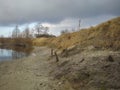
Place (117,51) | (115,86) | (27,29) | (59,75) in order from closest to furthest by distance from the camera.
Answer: (115,86) → (59,75) → (117,51) → (27,29)

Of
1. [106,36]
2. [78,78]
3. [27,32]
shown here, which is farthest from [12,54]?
[27,32]

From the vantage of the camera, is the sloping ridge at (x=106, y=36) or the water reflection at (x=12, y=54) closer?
the sloping ridge at (x=106, y=36)

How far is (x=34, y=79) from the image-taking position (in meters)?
23.1

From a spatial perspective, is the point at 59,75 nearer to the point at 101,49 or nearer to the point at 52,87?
the point at 52,87

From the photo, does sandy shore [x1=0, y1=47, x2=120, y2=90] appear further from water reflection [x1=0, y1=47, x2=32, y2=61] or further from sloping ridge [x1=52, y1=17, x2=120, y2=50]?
water reflection [x1=0, y1=47, x2=32, y2=61]

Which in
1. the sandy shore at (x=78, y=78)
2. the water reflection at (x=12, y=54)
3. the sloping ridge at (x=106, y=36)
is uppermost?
the sloping ridge at (x=106, y=36)

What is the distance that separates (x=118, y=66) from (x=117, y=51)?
6.32 metres

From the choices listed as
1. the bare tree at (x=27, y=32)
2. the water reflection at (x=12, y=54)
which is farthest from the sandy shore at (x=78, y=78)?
the bare tree at (x=27, y=32)

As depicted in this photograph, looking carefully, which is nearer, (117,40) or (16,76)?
(16,76)

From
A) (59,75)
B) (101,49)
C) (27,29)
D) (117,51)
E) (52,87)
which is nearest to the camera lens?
(52,87)

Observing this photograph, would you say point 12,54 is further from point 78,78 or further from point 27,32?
point 27,32

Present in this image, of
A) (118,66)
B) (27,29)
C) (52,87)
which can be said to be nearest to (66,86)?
(52,87)

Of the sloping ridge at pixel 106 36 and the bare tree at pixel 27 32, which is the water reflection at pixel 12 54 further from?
the bare tree at pixel 27 32

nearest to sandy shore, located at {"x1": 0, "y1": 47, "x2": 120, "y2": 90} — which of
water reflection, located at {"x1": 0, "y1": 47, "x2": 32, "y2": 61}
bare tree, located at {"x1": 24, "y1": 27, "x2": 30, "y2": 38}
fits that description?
water reflection, located at {"x1": 0, "y1": 47, "x2": 32, "y2": 61}
